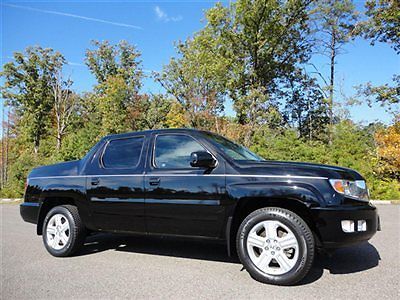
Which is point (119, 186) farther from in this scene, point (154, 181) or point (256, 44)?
point (256, 44)

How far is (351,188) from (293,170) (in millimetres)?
658

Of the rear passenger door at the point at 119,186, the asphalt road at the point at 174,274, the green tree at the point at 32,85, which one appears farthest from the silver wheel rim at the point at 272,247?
the green tree at the point at 32,85

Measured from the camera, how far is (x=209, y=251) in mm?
4770

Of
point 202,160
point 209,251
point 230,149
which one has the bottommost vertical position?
point 209,251

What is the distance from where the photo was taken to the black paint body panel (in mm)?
3324

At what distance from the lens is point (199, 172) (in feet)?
12.6

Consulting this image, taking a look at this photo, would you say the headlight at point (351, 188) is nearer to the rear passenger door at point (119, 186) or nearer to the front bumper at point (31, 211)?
the rear passenger door at point (119, 186)

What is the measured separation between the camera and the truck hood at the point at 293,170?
3.38 m

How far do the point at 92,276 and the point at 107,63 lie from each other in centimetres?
4186

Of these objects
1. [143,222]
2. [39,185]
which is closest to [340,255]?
[143,222]

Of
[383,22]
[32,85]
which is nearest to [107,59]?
[32,85]

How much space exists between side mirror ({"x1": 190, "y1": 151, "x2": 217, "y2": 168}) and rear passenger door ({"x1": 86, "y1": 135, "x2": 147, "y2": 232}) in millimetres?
898

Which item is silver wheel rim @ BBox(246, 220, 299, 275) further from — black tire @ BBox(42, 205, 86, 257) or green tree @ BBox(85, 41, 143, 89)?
green tree @ BBox(85, 41, 143, 89)

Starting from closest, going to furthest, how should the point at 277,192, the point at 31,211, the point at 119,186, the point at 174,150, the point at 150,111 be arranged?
the point at 277,192, the point at 174,150, the point at 119,186, the point at 31,211, the point at 150,111
